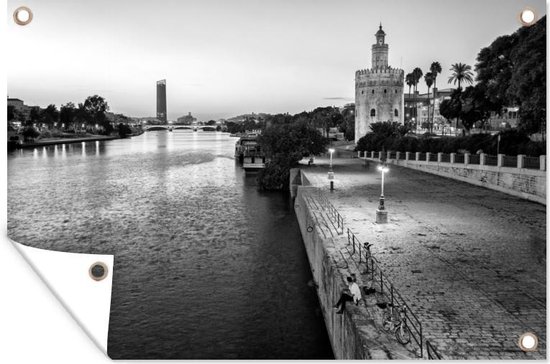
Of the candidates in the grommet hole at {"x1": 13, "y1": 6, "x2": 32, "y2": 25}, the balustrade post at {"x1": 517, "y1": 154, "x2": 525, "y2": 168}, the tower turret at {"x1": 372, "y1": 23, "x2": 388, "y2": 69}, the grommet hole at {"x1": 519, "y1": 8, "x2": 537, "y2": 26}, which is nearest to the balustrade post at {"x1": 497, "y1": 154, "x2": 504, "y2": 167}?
the balustrade post at {"x1": 517, "y1": 154, "x2": 525, "y2": 168}

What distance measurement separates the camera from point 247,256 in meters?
25.1

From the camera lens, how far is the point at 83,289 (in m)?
8.05

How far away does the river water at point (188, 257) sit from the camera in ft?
51.4

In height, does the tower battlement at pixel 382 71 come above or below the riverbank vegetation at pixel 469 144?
above

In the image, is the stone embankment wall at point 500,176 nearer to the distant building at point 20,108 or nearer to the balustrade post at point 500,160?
the balustrade post at point 500,160

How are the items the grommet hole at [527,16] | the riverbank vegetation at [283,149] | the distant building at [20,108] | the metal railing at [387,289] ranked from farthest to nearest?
the distant building at [20,108] → the riverbank vegetation at [283,149] → the metal railing at [387,289] → the grommet hole at [527,16]

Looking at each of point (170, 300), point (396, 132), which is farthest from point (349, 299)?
point (396, 132)

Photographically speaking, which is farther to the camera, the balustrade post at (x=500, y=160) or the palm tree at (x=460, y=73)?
the palm tree at (x=460, y=73)

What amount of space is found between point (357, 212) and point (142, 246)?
11.4m

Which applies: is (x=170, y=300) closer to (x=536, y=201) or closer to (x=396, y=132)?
(x=536, y=201)

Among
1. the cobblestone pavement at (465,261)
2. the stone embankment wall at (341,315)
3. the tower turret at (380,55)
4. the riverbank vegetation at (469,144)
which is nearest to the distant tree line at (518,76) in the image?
the riverbank vegetation at (469,144)

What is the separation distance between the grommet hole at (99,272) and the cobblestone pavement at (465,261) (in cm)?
586

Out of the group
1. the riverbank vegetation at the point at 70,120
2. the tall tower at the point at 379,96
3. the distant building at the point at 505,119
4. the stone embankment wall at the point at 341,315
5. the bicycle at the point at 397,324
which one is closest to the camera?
the stone embankment wall at the point at 341,315

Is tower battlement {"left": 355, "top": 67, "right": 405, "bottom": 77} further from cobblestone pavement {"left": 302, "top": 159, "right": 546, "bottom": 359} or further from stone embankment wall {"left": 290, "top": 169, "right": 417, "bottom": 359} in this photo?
stone embankment wall {"left": 290, "top": 169, "right": 417, "bottom": 359}
